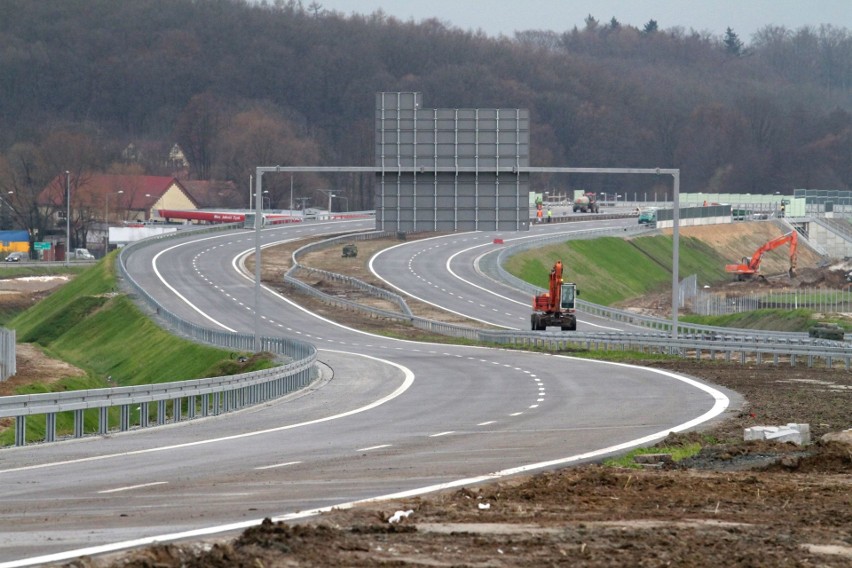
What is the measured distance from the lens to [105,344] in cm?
7306

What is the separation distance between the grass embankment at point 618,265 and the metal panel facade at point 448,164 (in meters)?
52.3

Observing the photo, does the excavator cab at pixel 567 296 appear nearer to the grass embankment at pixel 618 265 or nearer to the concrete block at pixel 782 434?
the grass embankment at pixel 618 265

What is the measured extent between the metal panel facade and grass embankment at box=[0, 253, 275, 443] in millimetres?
6717

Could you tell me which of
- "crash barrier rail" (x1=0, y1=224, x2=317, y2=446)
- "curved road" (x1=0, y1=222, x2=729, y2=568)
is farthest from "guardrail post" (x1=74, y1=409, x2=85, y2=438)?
"curved road" (x1=0, y1=222, x2=729, y2=568)

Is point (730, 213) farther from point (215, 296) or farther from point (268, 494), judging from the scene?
point (268, 494)

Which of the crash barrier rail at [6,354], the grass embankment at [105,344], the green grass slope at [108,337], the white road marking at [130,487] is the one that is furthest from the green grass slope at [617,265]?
the white road marking at [130,487]

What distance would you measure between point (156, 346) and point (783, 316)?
97.7 ft

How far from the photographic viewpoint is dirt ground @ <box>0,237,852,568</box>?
38.8 ft

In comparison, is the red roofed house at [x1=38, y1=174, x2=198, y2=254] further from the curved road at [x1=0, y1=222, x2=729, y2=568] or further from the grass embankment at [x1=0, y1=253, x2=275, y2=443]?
the curved road at [x1=0, y1=222, x2=729, y2=568]

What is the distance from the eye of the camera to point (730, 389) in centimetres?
3616

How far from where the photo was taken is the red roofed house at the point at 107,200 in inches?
6427

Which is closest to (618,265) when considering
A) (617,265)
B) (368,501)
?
(617,265)

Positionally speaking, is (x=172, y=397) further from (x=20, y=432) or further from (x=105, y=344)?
(x=105, y=344)

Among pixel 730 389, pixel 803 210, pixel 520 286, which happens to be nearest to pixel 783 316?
pixel 520 286
